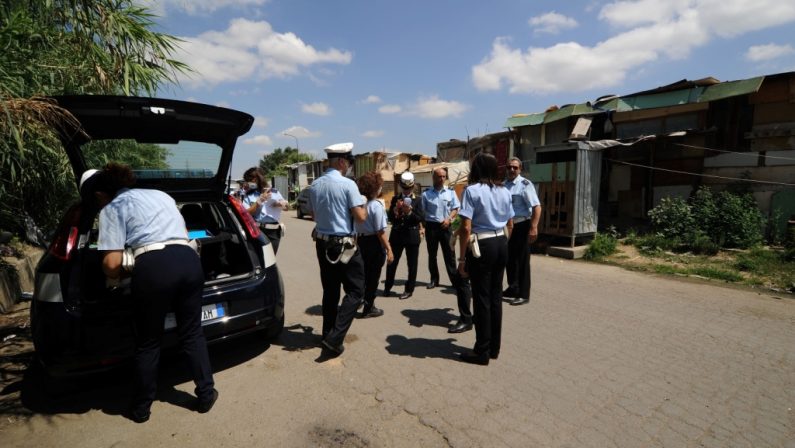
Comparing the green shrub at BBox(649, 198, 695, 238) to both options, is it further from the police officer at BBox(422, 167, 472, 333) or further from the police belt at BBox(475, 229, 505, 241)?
the police belt at BBox(475, 229, 505, 241)

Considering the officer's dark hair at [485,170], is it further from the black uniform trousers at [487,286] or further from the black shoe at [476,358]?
the black shoe at [476,358]

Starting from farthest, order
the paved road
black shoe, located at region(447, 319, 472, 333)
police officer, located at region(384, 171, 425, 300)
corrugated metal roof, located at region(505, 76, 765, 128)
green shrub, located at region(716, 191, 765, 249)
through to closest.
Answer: corrugated metal roof, located at region(505, 76, 765, 128)
green shrub, located at region(716, 191, 765, 249)
police officer, located at region(384, 171, 425, 300)
black shoe, located at region(447, 319, 472, 333)
the paved road

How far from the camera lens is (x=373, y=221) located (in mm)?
4180

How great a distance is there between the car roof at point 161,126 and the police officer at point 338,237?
969mm

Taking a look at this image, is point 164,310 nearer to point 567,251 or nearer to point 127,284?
point 127,284

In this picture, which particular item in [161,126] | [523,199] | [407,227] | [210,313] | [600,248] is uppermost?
[161,126]

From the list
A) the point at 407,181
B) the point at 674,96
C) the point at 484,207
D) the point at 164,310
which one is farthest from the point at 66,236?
the point at 674,96

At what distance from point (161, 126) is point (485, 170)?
2.95m

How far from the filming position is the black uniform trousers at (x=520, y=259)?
5086 millimetres

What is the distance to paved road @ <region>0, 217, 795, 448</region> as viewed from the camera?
2.60 meters

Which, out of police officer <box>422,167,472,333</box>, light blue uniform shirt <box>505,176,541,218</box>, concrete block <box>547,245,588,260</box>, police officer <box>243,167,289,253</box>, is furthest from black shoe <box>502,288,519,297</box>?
concrete block <box>547,245,588,260</box>

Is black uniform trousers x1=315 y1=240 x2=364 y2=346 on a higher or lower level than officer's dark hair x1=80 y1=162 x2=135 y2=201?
lower

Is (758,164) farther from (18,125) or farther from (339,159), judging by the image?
(18,125)

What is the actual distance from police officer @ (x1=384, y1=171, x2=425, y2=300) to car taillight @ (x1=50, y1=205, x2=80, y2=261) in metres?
3.29
